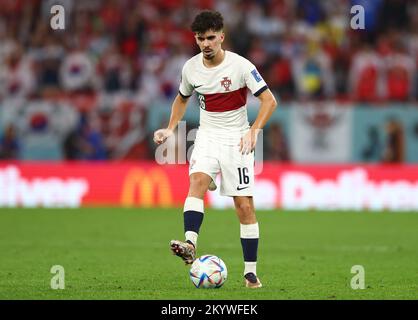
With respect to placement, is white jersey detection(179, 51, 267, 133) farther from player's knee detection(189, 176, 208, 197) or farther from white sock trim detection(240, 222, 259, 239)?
white sock trim detection(240, 222, 259, 239)

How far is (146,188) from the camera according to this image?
800 inches

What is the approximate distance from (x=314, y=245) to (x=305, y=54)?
8.30 meters

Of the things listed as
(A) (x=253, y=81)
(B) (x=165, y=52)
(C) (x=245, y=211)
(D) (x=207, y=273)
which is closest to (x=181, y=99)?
(A) (x=253, y=81)

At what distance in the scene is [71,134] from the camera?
2088 centimetres

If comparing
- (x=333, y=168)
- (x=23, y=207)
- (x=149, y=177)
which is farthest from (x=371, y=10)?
(x=23, y=207)

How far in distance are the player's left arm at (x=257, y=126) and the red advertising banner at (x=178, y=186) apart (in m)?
10.6

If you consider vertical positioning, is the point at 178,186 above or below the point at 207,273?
above

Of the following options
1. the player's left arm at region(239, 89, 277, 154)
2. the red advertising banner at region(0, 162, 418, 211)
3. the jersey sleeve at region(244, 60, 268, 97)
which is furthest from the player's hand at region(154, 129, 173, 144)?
the red advertising banner at region(0, 162, 418, 211)

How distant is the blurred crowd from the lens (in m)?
20.9

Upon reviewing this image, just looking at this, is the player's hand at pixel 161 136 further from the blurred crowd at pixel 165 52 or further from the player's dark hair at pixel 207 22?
the blurred crowd at pixel 165 52

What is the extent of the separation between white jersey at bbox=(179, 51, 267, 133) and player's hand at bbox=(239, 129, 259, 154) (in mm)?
455

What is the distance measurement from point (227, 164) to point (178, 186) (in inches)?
424

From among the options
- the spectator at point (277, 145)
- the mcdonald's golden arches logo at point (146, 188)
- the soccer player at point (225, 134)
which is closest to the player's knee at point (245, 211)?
the soccer player at point (225, 134)

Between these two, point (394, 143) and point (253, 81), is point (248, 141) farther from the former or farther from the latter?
point (394, 143)
